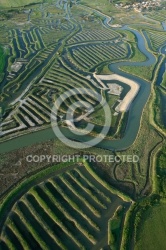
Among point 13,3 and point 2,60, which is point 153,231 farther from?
point 13,3

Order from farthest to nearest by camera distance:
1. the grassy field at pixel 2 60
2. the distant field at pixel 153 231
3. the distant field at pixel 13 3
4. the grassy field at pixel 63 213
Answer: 1. the distant field at pixel 13 3
2. the grassy field at pixel 2 60
3. the distant field at pixel 153 231
4. the grassy field at pixel 63 213

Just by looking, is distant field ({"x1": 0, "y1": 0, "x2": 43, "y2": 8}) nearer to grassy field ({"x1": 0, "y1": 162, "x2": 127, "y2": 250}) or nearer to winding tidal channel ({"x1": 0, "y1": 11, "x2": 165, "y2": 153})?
winding tidal channel ({"x1": 0, "y1": 11, "x2": 165, "y2": 153})

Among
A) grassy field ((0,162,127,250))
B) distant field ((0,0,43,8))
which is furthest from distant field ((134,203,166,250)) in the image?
distant field ((0,0,43,8))

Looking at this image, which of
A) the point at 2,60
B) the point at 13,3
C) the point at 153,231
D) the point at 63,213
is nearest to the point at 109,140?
the point at 63,213

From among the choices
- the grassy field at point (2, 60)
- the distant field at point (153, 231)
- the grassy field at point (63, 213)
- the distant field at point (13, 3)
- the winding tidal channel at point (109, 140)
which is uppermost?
the distant field at point (13, 3)

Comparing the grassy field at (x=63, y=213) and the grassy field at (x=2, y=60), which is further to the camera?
the grassy field at (x=2, y=60)

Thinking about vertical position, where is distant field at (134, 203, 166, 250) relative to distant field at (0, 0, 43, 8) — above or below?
below

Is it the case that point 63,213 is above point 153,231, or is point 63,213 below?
above

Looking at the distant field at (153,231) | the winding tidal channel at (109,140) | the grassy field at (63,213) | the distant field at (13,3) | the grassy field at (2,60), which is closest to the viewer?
the grassy field at (63,213)

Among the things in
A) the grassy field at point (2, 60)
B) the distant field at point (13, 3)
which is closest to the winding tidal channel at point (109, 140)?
the grassy field at point (2, 60)

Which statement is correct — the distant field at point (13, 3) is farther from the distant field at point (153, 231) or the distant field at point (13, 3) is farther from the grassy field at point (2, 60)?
the distant field at point (153, 231)
